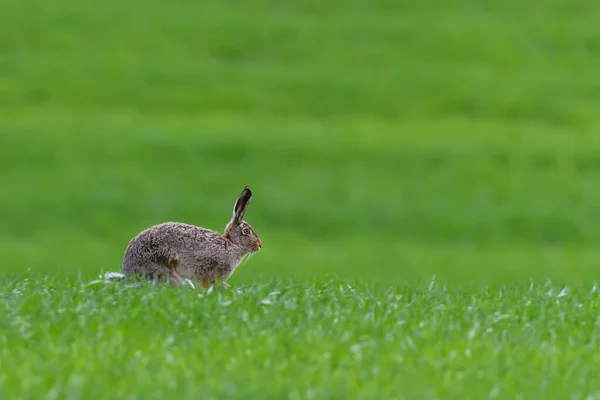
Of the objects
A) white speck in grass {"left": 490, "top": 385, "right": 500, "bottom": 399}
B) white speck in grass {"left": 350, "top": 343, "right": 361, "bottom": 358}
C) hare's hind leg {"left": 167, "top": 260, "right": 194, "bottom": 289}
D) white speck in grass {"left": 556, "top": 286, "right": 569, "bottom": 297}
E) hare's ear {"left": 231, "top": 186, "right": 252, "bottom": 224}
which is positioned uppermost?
hare's ear {"left": 231, "top": 186, "right": 252, "bottom": 224}

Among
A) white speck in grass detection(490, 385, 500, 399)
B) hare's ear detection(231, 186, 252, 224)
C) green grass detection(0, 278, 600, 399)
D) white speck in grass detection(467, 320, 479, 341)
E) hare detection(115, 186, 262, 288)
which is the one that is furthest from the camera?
hare's ear detection(231, 186, 252, 224)

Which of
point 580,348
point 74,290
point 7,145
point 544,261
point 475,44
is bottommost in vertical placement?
point 580,348

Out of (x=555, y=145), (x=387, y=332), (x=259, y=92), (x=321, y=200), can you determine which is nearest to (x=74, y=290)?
(x=387, y=332)

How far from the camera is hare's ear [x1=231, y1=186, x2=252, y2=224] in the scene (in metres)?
12.5

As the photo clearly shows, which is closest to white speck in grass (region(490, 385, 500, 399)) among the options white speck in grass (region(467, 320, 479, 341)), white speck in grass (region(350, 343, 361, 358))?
white speck in grass (region(350, 343, 361, 358))

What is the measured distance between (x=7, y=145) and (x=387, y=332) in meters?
28.8

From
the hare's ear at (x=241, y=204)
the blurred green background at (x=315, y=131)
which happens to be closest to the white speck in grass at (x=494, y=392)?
the hare's ear at (x=241, y=204)

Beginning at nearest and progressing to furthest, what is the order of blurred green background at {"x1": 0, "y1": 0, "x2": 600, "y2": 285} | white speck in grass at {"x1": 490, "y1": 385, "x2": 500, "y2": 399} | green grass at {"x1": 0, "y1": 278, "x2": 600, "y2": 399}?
white speck in grass at {"x1": 490, "y1": 385, "x2": 500, "y2": 399} < green grass at {"x1": 0, "y1": 278, "x2": 600, "y2": 399} < blurred green background at {"x1": 0, "y1": 0, "x2": 600, "y2": 285}

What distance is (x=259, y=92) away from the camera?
43.2m

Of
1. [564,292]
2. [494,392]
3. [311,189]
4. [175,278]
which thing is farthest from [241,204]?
[311,189]

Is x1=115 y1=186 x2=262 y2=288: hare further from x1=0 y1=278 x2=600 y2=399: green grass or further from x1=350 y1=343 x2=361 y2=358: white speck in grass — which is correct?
x1=350 y1=343 x2=361 y2=358: white speck in grass

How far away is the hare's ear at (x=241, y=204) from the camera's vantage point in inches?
494

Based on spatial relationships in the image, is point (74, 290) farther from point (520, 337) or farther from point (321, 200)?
point (321, 200)

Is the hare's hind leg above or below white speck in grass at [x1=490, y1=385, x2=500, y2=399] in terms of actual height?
above
